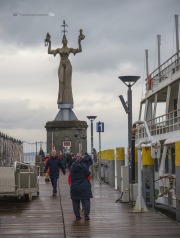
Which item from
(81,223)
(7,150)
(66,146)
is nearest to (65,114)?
(66,146)

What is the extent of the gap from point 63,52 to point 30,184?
41.4 metres

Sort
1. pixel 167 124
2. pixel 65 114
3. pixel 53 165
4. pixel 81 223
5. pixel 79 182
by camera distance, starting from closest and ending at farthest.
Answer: pixel 81 223, pixel 79 182, pixel 53 165, pixel 167 124, pixel 65 114

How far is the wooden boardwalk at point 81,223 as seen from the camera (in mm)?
11016

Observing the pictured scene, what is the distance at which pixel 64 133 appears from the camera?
187 ft

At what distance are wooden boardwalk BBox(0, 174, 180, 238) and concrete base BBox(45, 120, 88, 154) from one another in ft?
130

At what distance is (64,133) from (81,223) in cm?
4451

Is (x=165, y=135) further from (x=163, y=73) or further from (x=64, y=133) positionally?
(x=64, y=133)

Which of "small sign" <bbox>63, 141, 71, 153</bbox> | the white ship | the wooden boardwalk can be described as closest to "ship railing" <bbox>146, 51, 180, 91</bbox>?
the white ship

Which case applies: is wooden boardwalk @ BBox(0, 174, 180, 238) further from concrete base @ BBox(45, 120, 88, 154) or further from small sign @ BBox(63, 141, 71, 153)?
concrete base @ BBox(45, 120, 88, 154)

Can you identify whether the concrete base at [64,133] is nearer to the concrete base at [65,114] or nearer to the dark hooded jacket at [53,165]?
the concrete base at [65,114]

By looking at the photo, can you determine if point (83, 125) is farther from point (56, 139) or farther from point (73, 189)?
point (73, 189)

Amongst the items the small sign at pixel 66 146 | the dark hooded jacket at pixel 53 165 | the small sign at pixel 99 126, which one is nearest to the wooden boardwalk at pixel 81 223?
the dark hooded jacket at pixel 53 165

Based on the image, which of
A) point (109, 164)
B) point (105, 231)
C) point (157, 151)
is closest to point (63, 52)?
point (109, 164)

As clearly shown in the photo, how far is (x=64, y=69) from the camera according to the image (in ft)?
194
